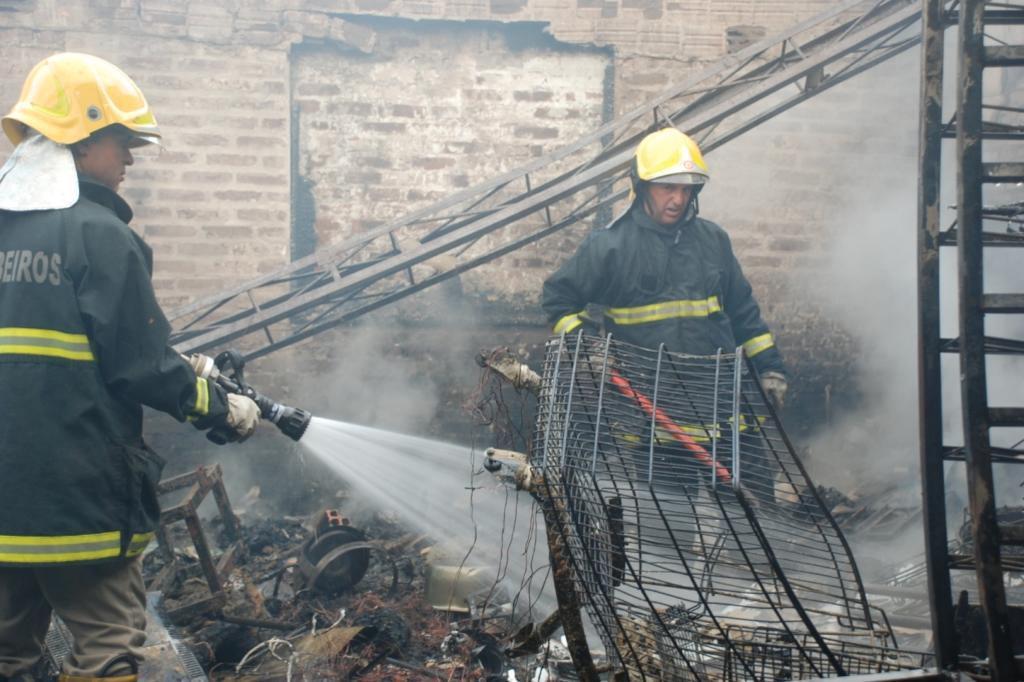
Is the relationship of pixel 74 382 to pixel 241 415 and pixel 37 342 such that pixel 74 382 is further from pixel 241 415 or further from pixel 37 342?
pixel 241 415

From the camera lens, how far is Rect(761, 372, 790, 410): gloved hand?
5453 mm

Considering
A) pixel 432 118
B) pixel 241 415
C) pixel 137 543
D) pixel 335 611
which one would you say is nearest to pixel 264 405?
pixel 241 415

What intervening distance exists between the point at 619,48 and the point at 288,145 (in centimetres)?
316

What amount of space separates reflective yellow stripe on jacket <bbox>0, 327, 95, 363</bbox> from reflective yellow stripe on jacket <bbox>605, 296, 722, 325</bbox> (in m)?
3.24

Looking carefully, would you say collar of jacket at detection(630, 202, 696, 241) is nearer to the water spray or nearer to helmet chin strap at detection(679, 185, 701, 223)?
helmet chin strap at detection(679, 185, 701, 223)

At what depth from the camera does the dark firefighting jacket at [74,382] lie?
2.95 m

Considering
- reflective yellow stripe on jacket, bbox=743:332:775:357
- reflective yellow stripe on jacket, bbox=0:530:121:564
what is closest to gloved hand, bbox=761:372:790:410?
reflective yellow stripe on jacket, bbox=743:332:775:357

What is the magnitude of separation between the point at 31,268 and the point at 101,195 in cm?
42

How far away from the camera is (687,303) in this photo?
211 inches

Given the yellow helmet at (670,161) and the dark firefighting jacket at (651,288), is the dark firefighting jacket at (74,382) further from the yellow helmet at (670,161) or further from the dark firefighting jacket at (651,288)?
the yellow helmet at (670,161)

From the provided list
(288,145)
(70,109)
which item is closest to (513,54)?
(288,145)

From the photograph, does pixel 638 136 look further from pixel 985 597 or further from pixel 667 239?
pixel 985 597

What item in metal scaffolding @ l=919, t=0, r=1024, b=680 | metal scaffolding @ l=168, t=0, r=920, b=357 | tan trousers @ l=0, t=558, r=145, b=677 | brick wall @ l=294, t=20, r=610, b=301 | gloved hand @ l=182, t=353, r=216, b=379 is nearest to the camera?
metal scaffolding @ l=919, t=0, r=1024, b=680

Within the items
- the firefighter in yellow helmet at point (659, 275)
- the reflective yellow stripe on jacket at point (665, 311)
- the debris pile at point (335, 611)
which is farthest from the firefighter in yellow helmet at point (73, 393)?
the reflective yellow stripe on jacket at point (665, 311)
